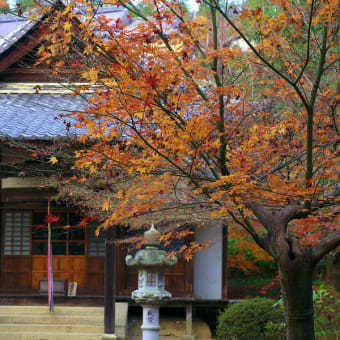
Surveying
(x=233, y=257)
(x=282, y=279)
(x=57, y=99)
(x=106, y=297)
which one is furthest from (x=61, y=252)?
(x=282, y=279)

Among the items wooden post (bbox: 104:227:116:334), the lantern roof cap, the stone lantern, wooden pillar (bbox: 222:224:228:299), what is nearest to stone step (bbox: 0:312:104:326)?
wooden post (bbox: 104:227:116:334)

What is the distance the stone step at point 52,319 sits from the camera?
1239 centimetres

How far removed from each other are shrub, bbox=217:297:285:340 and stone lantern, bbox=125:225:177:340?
2.88m

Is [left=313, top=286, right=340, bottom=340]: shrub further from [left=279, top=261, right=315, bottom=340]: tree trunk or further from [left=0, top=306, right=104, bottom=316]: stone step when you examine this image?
[left=0, top=306, right=104, bottom=316]: stone step

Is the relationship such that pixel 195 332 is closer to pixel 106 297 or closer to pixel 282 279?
pixel 106 297

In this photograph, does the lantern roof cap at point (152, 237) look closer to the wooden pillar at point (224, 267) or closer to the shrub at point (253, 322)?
the shrub at point (253, 322)

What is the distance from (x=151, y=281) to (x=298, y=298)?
307 cm

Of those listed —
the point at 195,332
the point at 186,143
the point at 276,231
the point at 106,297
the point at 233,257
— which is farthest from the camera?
the point at 233,257

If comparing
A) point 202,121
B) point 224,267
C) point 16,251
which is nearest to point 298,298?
point 202,121

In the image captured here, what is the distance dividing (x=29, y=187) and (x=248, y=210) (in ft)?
28.1

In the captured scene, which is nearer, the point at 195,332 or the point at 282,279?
the point at 282,279

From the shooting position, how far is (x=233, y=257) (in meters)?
19.7

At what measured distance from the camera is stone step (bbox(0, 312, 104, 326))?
12391 mm

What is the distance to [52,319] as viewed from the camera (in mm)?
12500
